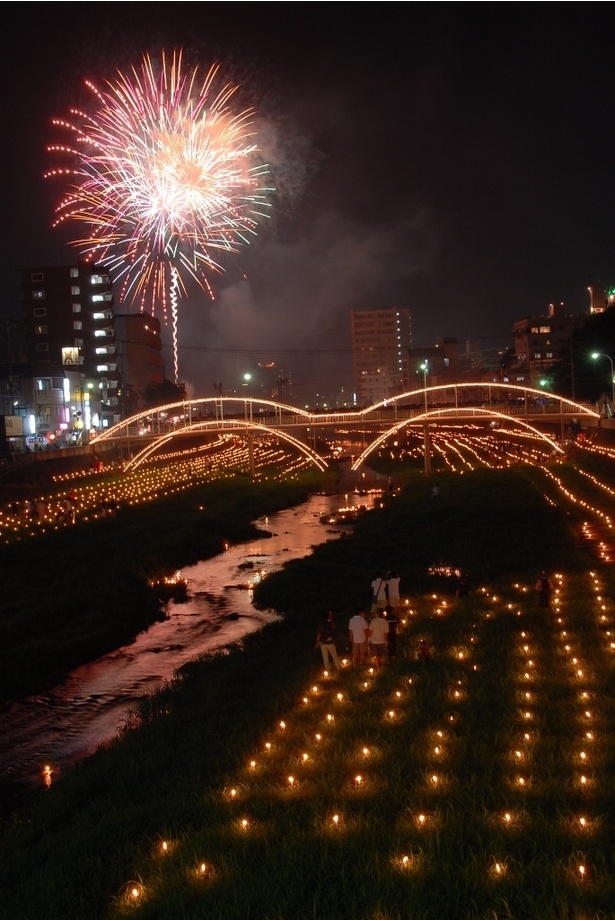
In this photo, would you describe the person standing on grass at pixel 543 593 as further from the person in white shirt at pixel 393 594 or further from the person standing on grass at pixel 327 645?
the person standing on grass at pixel 327 645

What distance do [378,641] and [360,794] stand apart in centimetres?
541

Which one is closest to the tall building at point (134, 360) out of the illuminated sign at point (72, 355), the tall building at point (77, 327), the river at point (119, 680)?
the tall building at point (77, 327)

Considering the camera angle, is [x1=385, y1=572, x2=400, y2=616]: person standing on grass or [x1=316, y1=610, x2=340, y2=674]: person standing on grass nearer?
[x1=316, y1=610, x2=340, y2=674]: person standing on grass

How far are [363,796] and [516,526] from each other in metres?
25.0

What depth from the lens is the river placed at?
49.9ft

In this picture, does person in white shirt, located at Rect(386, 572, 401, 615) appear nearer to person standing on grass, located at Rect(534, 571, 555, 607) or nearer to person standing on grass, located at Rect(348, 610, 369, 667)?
person standing on grass, located at Rect(348, 610, 369, 667)

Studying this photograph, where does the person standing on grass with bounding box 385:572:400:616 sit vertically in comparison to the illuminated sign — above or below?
below

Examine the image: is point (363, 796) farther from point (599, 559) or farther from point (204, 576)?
point (204, 576)

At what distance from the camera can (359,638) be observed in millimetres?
16062

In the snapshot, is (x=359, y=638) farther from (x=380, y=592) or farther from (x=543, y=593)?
(x=543, y=593)

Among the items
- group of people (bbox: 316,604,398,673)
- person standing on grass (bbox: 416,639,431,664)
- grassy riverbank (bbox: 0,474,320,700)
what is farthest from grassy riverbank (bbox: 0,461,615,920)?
grassy riverbank (bbox: 0,474,320,700)

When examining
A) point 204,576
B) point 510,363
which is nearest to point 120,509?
point 204,576

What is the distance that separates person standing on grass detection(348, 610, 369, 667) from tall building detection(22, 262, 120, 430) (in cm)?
7170

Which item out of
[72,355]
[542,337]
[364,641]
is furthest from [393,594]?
[542,337]
